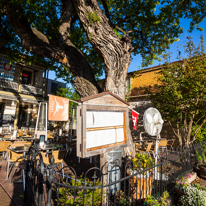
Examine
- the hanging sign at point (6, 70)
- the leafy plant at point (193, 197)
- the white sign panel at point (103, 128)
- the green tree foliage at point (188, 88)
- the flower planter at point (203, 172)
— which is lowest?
the flower planter at point (203, 172)

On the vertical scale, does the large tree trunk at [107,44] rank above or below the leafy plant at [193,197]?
above

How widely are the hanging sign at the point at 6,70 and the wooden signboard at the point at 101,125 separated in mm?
12872

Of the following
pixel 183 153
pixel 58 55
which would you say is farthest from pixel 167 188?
pixel 58 55

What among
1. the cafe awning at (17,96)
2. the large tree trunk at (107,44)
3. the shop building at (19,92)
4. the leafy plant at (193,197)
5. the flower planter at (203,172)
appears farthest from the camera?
the shop building at (19,92)

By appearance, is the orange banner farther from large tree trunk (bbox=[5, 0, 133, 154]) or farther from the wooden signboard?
large tree trunk (bbox=[5, 0, 133, 154])

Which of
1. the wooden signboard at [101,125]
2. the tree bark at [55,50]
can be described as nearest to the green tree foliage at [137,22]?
the tree bark at [55,50]

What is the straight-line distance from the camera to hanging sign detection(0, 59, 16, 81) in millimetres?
12059

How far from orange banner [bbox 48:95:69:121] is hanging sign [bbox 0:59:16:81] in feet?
39.9

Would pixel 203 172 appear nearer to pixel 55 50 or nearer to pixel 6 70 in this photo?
pixel 55 50

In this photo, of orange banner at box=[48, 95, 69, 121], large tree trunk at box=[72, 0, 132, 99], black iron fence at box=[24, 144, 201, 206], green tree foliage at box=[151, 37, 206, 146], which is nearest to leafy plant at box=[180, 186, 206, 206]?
black iron fence at box=[24, 144, 201, 206]

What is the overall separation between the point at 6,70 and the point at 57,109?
12.5m

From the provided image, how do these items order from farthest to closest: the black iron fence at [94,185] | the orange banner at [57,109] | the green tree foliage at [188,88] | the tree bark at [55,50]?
1. the green tree foliage at [188,88]
2. the tree bark at [55,50]
3. the orange banner at [57,109]
4. the black iron fence at [94,185]

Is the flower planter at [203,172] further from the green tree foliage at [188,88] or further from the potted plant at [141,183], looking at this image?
the potted plant at [141,183]

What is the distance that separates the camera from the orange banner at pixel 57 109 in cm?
279
